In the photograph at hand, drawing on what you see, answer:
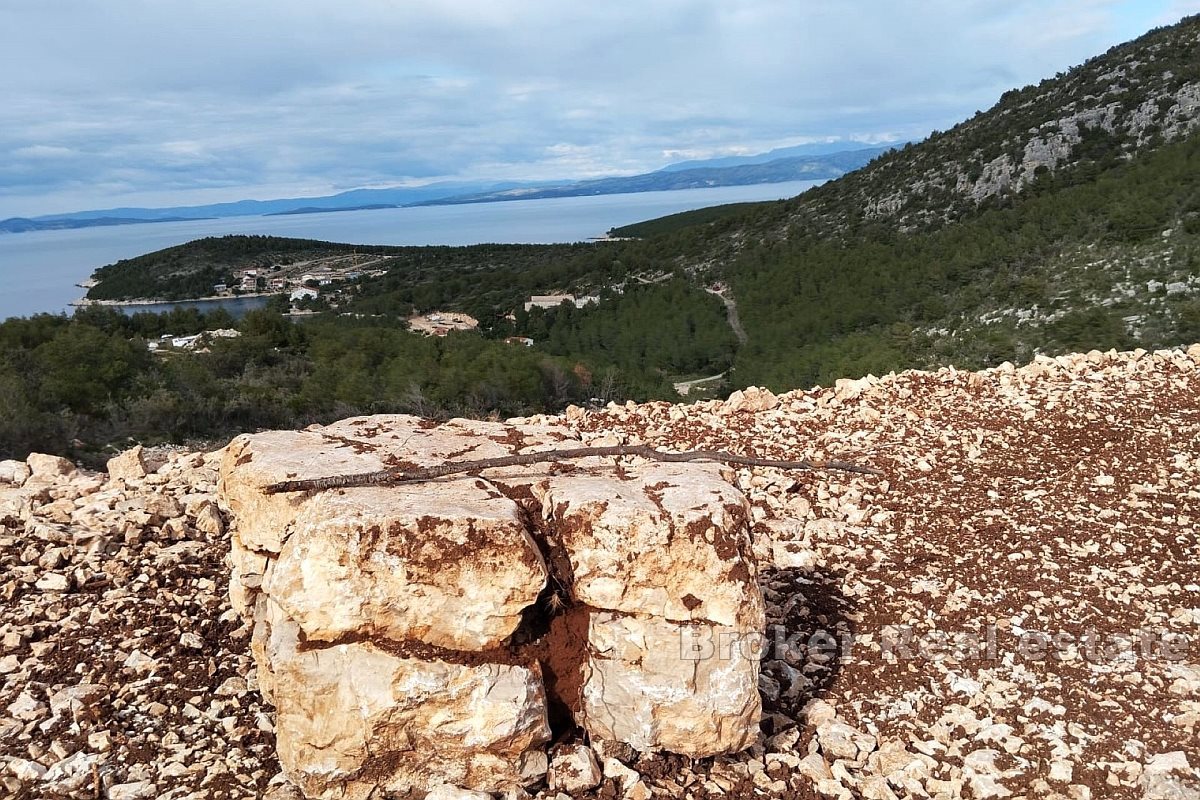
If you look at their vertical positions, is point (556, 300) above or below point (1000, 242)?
below

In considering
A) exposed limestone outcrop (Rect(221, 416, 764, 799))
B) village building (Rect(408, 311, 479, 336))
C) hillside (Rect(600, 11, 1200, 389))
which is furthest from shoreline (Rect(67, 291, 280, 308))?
exposed limestone outcrop (Rect(221, 416, 764, 799))

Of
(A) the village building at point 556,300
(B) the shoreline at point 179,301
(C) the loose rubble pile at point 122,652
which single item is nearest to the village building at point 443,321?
(A) the village building at point 556,300

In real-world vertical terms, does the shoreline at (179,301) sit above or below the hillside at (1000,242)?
below

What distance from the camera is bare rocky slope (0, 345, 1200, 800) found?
11.0 ft

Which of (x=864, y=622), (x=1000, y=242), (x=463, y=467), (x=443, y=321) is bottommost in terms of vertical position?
(x=443, y=321)

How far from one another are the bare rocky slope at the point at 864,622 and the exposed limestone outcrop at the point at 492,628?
1.03 ft

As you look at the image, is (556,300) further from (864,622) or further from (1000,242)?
(864,622)

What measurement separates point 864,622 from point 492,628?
8.45 ft

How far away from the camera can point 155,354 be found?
943 inches

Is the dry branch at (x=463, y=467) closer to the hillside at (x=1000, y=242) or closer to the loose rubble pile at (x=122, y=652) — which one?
the loose rubble pile at (x=122, y=652)

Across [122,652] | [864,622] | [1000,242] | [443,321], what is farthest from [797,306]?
[122,652]

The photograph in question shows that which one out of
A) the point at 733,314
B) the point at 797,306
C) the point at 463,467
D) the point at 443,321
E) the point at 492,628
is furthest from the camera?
the point at 443,321

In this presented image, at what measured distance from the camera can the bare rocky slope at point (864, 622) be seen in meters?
3.35

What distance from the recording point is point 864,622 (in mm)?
4625
